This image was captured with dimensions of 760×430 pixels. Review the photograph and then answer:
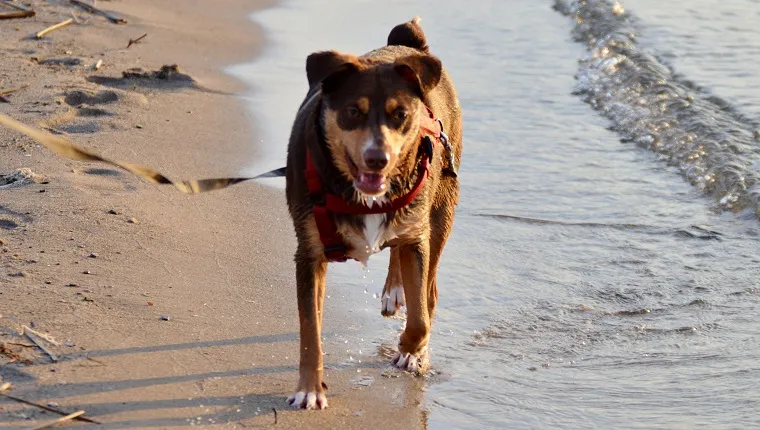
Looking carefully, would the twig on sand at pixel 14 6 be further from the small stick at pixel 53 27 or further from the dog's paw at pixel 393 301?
the dog's paw at pixel 393 301

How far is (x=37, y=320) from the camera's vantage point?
17.0 ft

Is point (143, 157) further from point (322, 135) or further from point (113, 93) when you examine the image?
point (322, 135)

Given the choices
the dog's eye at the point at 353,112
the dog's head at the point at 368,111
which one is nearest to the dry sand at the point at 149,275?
the dog's head at the point at 368,111

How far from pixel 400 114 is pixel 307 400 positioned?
1.33m

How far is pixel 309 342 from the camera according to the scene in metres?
5.02

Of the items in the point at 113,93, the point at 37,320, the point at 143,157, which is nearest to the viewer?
the point at 37,320

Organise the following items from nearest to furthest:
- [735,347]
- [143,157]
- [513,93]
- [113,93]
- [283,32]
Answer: [735,347]
[143,157]
[113,93]
[513,93]
[283,32]

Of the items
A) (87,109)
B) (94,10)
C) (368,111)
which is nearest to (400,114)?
(368,111)

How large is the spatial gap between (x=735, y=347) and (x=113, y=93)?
5381 millimetres

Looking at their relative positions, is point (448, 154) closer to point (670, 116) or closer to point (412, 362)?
point (412, 362)

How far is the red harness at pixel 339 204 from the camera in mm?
4934

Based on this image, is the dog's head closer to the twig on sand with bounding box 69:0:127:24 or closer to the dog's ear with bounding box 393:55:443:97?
the dog's ear with bounding box 393:55:443:97

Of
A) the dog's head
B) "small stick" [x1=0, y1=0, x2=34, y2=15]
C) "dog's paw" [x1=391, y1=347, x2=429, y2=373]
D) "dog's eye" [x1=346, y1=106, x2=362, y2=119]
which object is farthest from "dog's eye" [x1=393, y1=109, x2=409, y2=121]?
"small stick" [x1=0, y1=0, x2=34, y2=15]

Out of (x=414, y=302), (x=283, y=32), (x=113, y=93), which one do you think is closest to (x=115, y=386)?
(x=414, y=302)
